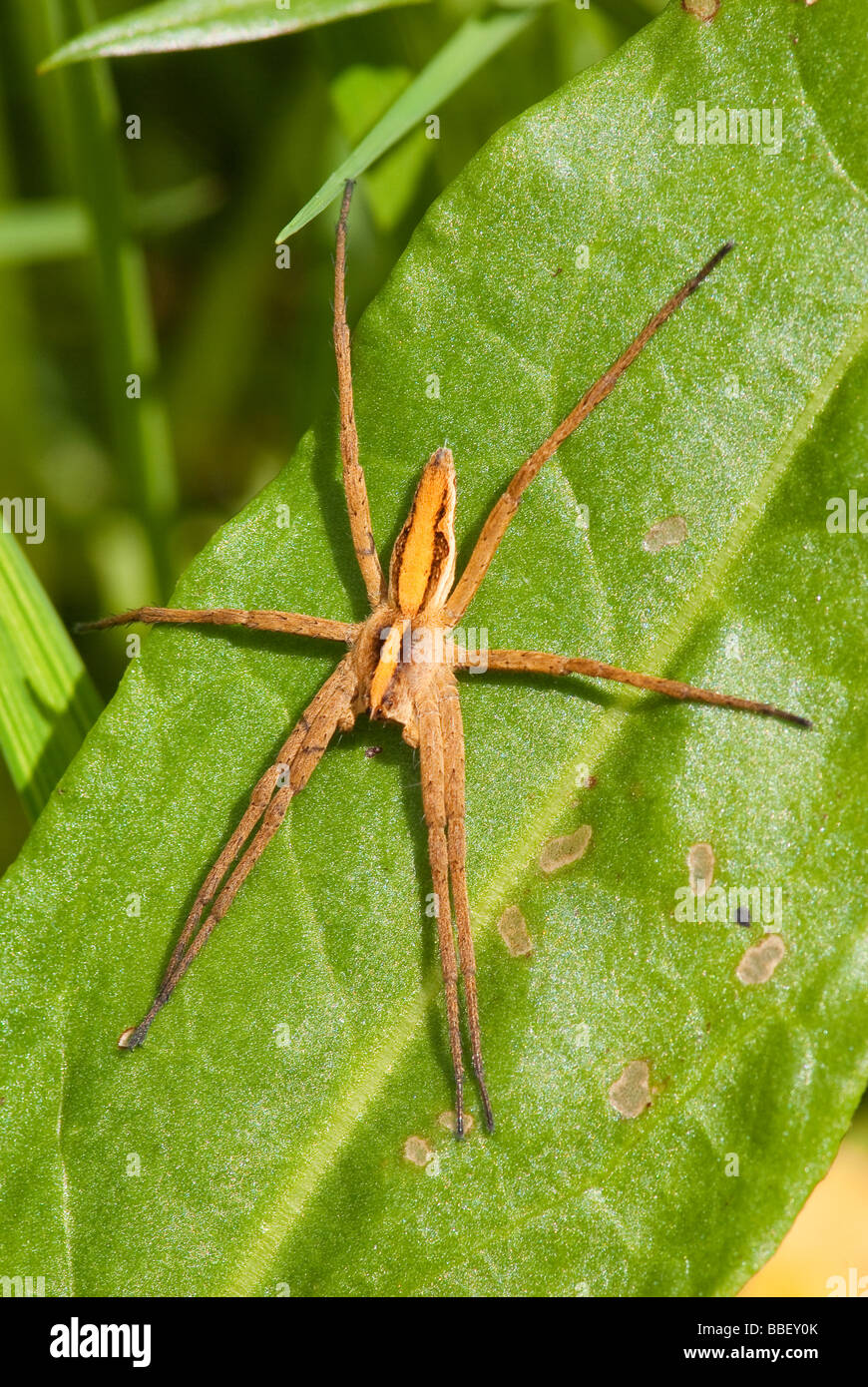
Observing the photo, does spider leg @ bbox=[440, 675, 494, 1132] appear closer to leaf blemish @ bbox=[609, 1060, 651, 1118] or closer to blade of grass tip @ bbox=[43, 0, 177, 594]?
leaf blemish @ bbox=[609, 1060, 651, 1118]

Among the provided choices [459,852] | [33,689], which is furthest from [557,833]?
[33,689]

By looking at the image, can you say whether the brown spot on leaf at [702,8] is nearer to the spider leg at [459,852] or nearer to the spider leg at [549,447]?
the spider leg at [549,447]

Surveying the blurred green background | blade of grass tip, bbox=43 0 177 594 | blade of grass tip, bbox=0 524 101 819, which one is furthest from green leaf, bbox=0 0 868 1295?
blade of grass tip, bbox=43 0 177 594

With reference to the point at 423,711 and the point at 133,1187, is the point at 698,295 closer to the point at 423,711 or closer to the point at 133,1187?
the point at 423,711

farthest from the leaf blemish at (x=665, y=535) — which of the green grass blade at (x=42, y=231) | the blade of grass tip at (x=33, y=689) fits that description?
the green grass blade at (x=42, y=231)

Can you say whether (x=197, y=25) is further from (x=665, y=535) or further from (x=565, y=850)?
(x=565, y=850)
